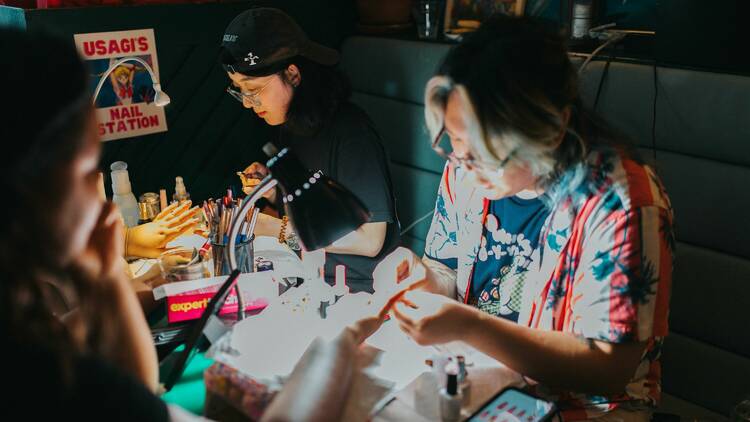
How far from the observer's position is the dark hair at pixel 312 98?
2254 millimetres

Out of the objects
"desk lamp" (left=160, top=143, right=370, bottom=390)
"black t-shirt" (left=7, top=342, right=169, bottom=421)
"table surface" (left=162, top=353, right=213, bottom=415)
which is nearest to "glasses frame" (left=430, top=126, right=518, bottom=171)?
"desk lamp" (left=160, top=143, right=370, bottom=390)

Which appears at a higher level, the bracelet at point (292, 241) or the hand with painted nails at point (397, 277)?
the hand with painted nails at point (397, 277)

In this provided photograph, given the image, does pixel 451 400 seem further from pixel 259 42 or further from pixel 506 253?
pixel 259 42

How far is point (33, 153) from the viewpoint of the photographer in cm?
79

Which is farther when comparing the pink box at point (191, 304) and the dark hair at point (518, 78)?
the pink box at point (191, 304)

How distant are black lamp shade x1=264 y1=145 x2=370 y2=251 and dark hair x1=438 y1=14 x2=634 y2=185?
1.10 ft

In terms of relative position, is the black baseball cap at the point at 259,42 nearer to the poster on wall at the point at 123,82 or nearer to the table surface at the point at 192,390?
the poster on wall at the point at 123,82

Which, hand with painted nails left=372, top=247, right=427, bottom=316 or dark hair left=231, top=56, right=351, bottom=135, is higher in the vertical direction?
dark hair left=231, top=56, right=351, bottom=135

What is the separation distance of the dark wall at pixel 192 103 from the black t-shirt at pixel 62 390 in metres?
1.86

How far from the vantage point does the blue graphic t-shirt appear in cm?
161

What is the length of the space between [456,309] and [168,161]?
1859 millimetres

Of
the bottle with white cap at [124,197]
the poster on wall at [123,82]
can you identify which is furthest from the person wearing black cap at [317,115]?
the poster on wall at [123,82]

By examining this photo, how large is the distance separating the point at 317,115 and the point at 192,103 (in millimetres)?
817

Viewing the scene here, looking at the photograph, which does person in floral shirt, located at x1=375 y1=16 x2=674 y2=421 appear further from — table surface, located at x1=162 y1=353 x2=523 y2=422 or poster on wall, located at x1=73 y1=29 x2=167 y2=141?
poster on wall, located at x1=73 y1=29 x2=167 y2=141
